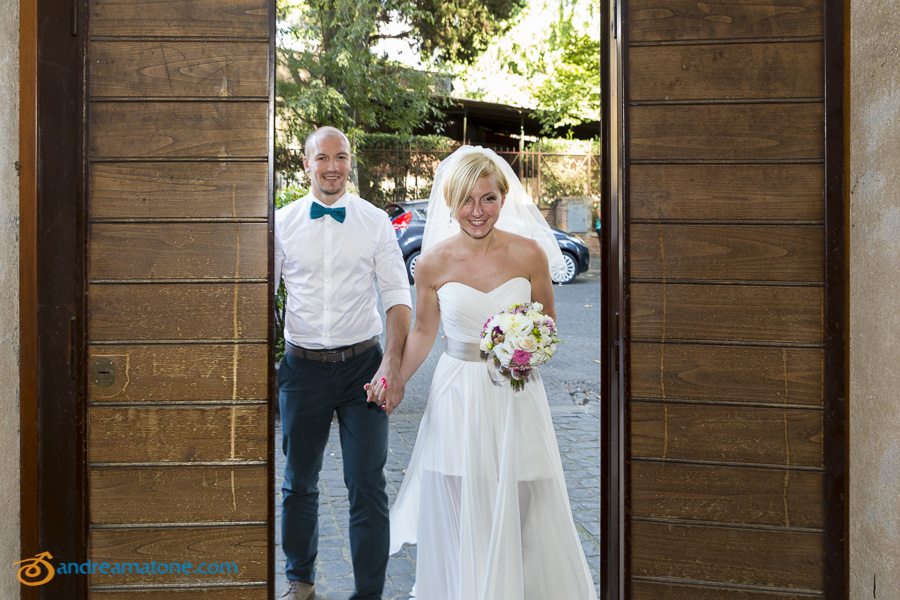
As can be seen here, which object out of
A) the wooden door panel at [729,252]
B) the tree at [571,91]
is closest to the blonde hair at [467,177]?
the wooden door panel at [729,252]

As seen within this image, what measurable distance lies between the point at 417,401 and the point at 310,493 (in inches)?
137

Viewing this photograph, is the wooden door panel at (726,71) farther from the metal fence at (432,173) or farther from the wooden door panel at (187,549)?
the metal fence at (432,173)

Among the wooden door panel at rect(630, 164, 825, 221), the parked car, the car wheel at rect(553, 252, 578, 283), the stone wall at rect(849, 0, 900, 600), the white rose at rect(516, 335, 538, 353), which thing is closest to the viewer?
the stone wall at rect(849, 0, 900, 600)

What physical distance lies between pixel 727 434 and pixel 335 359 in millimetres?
1635

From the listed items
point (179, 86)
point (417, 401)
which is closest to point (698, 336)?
point (179, 86)

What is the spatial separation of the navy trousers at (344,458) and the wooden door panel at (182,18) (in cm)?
141

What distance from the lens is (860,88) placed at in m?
2.45

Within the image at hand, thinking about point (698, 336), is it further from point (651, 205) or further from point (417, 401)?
point (417, 401)

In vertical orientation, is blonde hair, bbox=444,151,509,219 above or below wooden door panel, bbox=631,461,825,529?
above

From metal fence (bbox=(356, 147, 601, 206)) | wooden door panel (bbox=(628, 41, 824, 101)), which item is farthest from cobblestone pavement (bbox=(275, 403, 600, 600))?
metal fence (bbox=(356, 147, 601, 206))

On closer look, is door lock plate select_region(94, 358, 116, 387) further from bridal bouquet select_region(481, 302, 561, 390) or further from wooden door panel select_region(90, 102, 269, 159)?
bridal bouquet select_region(481, 302, 561, 390)

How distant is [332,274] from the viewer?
3.36m

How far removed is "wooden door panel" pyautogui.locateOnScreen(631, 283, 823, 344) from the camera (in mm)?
2566

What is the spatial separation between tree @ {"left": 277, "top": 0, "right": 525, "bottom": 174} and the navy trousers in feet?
31.0
